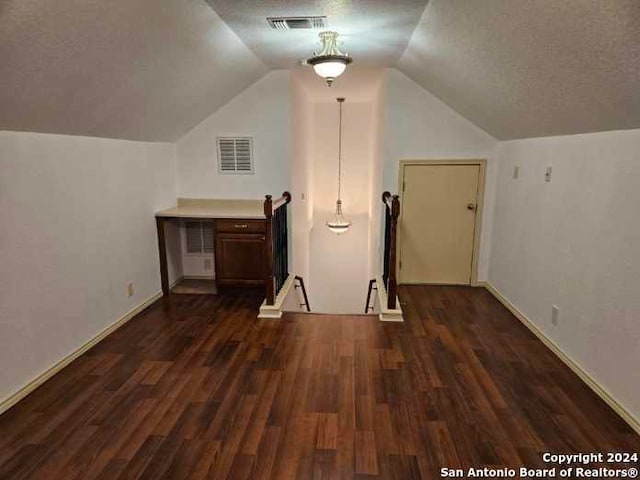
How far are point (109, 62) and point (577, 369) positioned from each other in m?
3.82

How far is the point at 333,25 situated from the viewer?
10.3 feet

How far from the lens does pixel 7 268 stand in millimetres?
2551

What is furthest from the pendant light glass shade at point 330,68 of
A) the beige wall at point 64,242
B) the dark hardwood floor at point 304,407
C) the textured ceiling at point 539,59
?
the dark hardwood floor at point 304,407

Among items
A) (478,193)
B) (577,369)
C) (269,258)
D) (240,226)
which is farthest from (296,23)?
(577,369)

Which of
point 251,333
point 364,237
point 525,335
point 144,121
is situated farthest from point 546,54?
point 364,237

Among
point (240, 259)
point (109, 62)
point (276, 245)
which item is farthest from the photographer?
point (240, 259)

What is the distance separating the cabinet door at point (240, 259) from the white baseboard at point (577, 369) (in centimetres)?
269

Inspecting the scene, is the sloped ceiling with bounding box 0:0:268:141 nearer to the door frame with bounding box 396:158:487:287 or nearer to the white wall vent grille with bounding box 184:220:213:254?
the white wall vent grille with bounding box 184:220:213:254

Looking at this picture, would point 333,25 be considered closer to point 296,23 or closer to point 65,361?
point 296,23

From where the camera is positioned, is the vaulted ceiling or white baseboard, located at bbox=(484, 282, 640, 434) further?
white baseboard, located at bbox=(484, 282, 640, 434)

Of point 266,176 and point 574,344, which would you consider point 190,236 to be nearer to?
point 266,176

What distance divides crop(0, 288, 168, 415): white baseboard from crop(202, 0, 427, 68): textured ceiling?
9.07 ft

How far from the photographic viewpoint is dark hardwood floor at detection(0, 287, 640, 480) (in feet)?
7.08

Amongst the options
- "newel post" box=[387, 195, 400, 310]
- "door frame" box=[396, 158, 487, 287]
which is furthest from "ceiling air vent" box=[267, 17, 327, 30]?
Result: "door frame" box=[396, 158, 487, 287]
